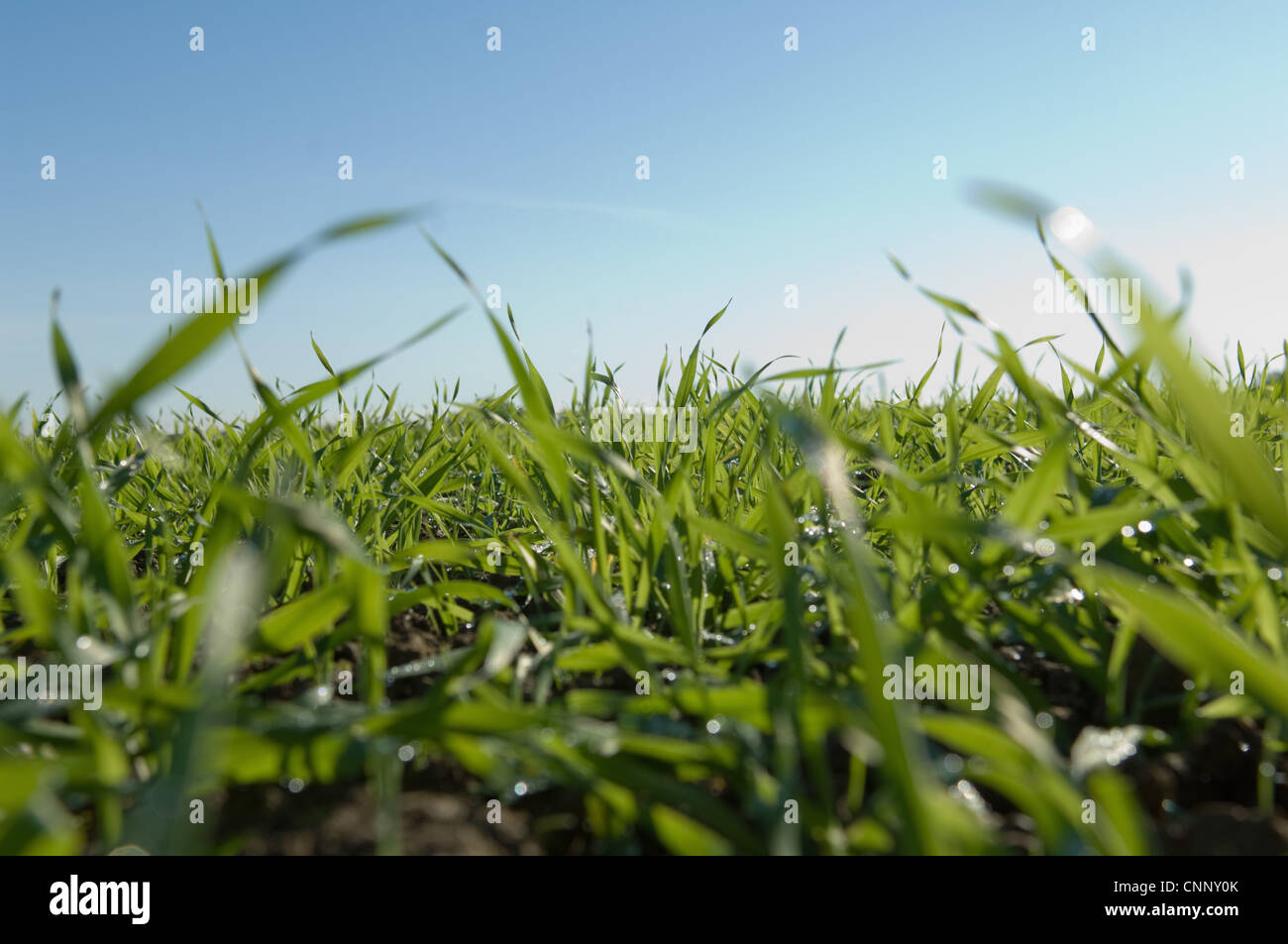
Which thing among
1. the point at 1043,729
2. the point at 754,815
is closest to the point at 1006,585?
the point at 1043,729

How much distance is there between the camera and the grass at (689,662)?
0.64 metres

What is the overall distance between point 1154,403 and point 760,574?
2.27ft

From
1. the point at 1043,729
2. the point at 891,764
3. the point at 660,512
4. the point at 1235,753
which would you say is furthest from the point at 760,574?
the point at 891,764

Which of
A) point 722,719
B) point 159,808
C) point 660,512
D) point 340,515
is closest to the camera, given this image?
point 159,808

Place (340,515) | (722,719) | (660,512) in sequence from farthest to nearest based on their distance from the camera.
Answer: (340,515), (660,512), (722,719)

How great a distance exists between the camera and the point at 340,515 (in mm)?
1582

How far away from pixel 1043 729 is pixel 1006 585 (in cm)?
30

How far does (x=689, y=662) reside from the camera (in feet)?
3.01

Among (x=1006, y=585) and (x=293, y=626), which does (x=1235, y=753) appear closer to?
(x=1006, y=585)

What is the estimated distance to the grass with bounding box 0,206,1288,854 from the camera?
644 mm
